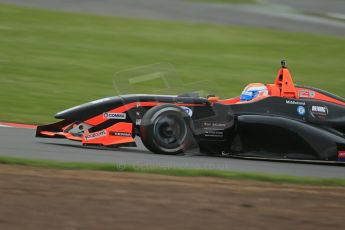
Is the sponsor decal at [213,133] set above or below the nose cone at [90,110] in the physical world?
below

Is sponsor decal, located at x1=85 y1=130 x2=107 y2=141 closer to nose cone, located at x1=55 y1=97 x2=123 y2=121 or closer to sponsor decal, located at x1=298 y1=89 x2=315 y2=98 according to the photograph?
nose cone, located at x1=55 y1=97 x2=123 y2=121

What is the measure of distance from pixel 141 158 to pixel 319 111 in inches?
95.5

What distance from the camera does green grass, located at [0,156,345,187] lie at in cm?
736

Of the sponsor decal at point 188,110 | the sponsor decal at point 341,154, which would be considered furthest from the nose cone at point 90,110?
the sponsor decal at point 341,154

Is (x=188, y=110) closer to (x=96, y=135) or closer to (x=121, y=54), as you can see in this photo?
(x=96, y=135)

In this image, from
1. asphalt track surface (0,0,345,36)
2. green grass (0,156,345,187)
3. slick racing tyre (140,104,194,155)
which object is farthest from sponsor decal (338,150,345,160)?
asphalt track surface (0,0,345,36)

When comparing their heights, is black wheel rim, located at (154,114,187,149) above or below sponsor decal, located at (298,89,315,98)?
below

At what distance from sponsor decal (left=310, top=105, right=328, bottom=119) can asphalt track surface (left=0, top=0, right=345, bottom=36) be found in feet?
41.0

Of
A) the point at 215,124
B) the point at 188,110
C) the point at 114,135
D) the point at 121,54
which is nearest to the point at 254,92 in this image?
the point at 215,124

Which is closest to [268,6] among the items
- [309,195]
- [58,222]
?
[309,195]

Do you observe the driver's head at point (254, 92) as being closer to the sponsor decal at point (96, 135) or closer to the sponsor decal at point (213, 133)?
the sponsor decal at point (213, 133)

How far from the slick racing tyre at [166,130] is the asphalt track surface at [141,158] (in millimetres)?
126

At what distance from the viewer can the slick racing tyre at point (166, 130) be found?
822cm

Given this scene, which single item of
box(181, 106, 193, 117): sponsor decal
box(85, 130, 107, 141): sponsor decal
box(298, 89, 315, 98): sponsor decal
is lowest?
box(85, 130, 107, 141): sponsor decal
